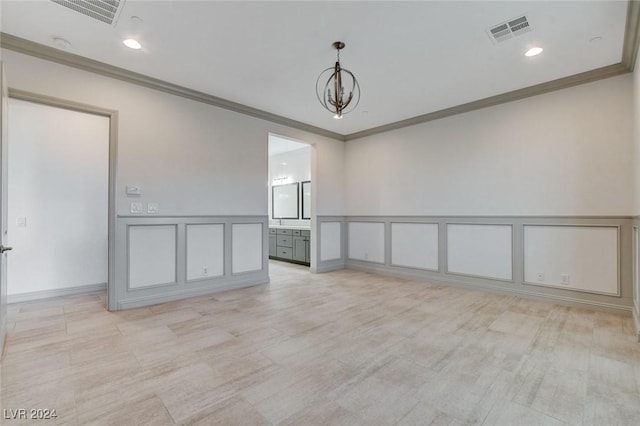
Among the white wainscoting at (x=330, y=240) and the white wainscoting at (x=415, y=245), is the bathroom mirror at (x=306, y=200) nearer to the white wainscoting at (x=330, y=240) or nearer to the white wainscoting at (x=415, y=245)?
the white wainscoting at (x=330, y=240)

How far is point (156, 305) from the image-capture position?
3719 mm

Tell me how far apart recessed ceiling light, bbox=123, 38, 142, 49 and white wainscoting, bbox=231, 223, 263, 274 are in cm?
251

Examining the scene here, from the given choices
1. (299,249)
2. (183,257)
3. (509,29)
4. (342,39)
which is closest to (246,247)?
(183,257)

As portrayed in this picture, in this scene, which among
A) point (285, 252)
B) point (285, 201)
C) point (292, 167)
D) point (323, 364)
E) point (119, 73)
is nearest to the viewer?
point (323, 364)

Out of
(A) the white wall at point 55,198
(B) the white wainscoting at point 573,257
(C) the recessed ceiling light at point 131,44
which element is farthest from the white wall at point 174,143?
(B) the white wainscoting at point 573,257

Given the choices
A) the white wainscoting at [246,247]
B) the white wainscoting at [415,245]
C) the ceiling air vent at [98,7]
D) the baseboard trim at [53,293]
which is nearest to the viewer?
the ceiling air vent at [98,7]

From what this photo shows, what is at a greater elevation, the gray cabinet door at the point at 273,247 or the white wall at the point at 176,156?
the white wall at the point at 176,156

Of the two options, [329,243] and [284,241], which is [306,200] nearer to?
[284,241]

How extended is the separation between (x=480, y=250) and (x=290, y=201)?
482 cm

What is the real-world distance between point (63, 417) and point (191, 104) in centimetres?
366

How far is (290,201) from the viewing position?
7.91 metres

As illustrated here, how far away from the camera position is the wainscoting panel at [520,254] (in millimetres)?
3420

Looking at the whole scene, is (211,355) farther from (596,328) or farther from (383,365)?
(596,328)

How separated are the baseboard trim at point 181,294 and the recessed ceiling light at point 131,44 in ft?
9.34
